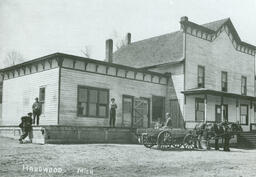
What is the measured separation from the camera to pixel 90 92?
870 inches

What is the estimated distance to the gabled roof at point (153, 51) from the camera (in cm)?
2873

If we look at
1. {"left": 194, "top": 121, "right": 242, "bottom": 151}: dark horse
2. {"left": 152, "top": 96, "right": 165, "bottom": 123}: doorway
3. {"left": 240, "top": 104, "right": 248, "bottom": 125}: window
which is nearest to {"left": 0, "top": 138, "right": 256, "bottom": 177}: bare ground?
{"left": 194, "top": 121, "right": 242, "bottom": 151}: dark horse

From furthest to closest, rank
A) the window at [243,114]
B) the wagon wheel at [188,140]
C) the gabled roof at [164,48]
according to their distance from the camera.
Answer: the window at [243,114], the gabled roof at [164,48], the wagon wheel at [188,140]

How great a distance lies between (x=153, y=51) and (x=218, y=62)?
5.53 meters

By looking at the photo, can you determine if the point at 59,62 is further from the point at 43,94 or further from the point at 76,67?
the point at 43,94

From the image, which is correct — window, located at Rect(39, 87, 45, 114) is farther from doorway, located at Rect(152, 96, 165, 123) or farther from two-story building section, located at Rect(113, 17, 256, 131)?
two-story building section, located at Rect(113, 17, 256, 131)

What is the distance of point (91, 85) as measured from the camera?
22.1 meters

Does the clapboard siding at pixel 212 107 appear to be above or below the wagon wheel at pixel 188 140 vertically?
above

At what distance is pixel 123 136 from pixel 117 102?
8.74ft

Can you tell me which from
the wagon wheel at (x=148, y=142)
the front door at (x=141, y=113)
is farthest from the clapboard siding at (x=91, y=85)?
the wagon wheel at (x=148, y=142)

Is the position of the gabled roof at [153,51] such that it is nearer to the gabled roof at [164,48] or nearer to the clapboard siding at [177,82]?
the gabled roof at [164,48]

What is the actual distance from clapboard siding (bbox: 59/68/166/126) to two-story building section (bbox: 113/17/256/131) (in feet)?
8.39

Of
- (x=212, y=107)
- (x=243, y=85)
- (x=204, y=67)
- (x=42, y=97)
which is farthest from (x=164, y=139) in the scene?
(x=243, y=85)

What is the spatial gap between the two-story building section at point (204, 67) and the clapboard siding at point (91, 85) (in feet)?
8.39
